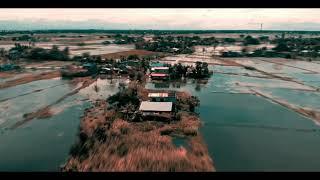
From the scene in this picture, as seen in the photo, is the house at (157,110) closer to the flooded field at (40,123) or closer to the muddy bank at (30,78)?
the flooded field at (40,123)

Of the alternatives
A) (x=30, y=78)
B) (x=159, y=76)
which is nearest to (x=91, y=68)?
(x=30, y=78)

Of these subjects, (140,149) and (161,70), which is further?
(161,70)

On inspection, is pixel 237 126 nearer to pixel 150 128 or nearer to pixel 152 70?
pixel 150 128

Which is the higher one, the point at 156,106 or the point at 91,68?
the point at 91,68

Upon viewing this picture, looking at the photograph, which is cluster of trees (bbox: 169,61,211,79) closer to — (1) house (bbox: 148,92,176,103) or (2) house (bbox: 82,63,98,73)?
(2) house (bbox: 82,63,98,73)

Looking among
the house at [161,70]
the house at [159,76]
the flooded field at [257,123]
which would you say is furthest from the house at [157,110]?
the house at [161,70]

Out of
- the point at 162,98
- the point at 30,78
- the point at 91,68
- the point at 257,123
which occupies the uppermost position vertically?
the point at 91,68

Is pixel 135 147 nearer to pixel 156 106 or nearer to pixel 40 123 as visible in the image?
pixel 156 106
